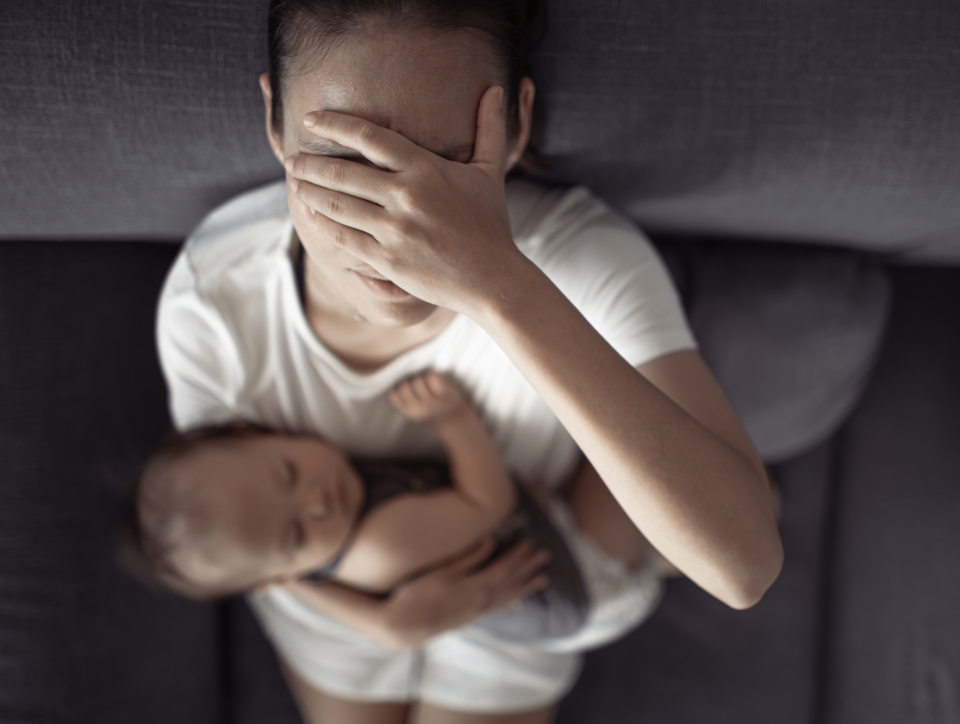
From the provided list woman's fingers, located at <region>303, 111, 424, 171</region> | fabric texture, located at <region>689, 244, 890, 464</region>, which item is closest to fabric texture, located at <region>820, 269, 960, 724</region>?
fabric texture, located at <region>689, 244, 890, 464</region>

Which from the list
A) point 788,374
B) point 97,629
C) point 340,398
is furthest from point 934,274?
point 97,629

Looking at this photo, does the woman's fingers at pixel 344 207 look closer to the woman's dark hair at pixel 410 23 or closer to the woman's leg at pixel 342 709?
the woman's dark hair at pixel 410 23

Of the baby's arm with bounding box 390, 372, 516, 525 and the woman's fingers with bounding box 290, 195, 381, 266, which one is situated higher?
the woman's fingers with bounding box 290, 195, 381, 266

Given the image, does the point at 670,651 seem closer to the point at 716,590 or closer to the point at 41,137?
the point at 716,590

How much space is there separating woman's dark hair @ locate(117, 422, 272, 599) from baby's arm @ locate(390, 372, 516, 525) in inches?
11.7

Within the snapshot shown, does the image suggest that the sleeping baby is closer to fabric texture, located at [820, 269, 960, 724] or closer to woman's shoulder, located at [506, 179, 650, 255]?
woman's shoulder, located at [506, 179, 650, 255]

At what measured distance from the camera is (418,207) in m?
0.53

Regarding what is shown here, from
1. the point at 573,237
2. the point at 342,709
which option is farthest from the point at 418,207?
the point at 342,709

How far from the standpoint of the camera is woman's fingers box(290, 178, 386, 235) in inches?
21.5

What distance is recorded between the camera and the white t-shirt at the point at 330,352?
0.75m

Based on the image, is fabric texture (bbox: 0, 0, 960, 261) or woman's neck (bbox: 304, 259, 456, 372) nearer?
fabric texture (bbox: 0, 0, 960, 261)

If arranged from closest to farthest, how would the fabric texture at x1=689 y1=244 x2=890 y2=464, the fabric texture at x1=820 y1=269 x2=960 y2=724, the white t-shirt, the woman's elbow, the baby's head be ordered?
1. the woman's elbow
2. the white t-shirt
3. the baby's head
4. the fabric texture at x1=689 y1=244 x2=890 y2=464
5. the fabric texture at x1=820 y1=269 x2=960 y2=724

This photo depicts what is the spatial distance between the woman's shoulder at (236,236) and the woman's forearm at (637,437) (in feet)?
1.38

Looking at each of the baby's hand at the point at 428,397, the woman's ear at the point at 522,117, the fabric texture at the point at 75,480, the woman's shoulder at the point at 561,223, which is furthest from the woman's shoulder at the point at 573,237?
the fabric texture at the point at 75,480
